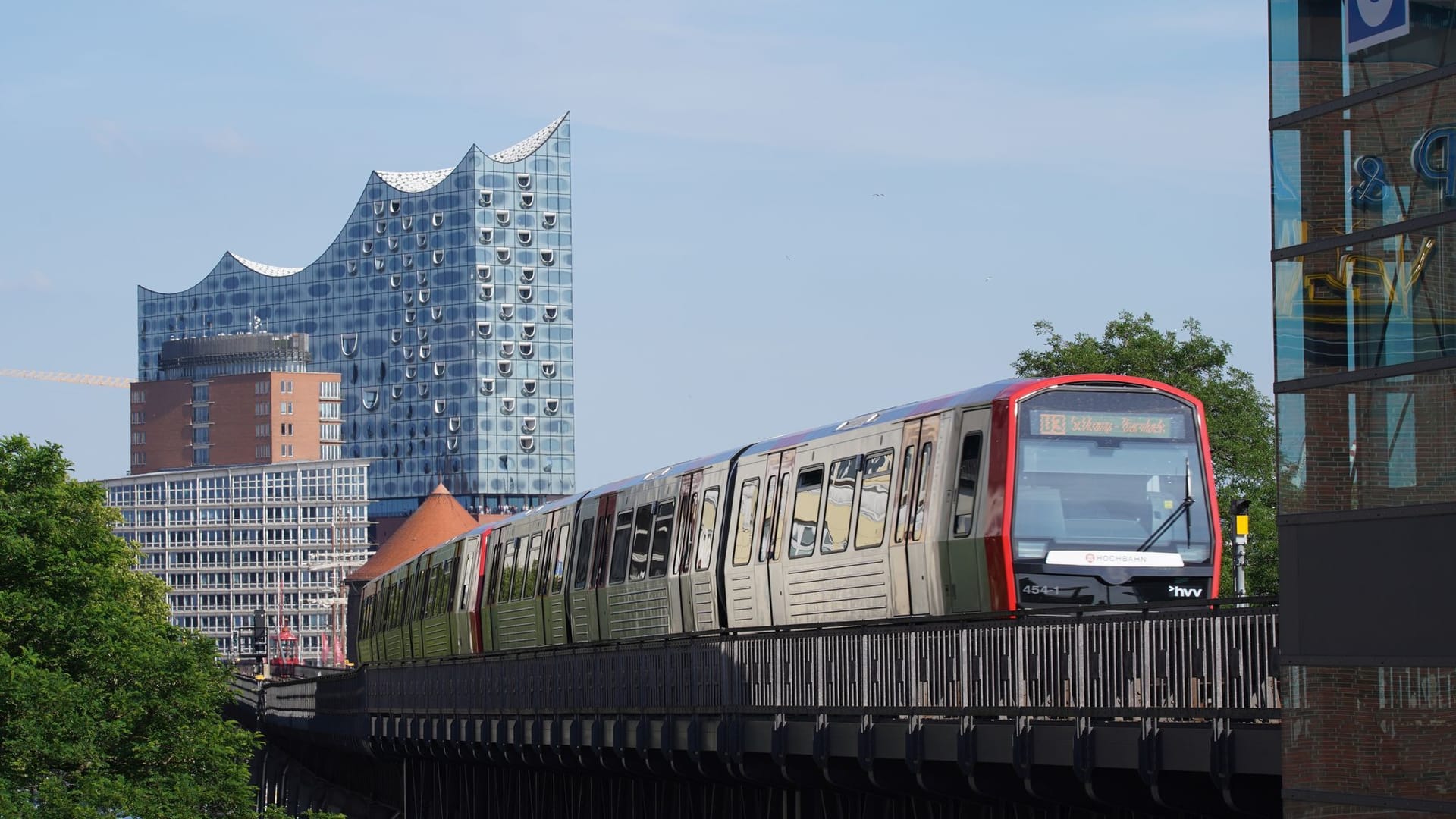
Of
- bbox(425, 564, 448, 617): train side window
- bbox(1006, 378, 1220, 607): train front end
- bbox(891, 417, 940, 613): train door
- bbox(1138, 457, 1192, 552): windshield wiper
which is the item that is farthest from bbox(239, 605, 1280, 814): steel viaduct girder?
bbox(425, 564, 448, 617): train side window

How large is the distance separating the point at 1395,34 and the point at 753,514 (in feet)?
53.3

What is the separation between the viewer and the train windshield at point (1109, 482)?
21.7 m

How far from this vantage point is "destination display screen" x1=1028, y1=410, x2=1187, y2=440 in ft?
72.5

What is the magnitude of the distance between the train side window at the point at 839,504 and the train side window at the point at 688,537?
492cm

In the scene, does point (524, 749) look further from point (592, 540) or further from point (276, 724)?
point (276, 724)

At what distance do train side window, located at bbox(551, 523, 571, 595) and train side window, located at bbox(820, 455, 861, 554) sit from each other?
12034 millimetres

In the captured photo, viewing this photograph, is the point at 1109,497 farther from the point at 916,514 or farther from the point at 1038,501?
the point at 916,514

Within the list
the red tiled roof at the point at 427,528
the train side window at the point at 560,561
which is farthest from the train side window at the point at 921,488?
the red tiled roof at the point at 427,528

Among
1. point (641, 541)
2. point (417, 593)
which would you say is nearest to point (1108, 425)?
point (641, 541)

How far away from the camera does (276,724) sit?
7506 centimetres

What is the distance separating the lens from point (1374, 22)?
1272 cm

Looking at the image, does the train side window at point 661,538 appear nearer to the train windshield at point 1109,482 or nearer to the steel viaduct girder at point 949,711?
the steel viaduct girder at point 949,711

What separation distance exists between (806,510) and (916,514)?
342 cm

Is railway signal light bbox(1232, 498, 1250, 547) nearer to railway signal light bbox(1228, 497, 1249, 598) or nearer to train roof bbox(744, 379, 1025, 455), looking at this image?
railway signal light bbox(1228, 497, 1249, 598)
